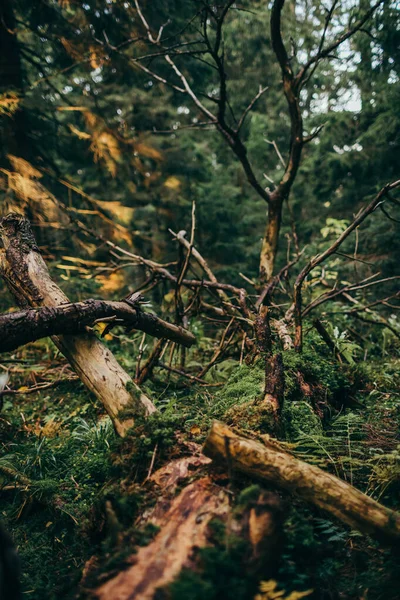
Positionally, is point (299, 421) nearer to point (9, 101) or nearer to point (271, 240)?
point (271, 240)

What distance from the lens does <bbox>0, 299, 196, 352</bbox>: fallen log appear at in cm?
224

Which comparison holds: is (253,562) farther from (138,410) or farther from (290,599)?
(138,410)

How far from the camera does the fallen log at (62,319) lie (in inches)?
88.4

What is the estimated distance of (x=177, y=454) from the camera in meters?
2.06

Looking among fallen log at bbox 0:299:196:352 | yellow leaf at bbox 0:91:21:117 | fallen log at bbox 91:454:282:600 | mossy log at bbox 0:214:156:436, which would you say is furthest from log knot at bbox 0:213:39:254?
yellow leaf at bbox 0:91:21:117

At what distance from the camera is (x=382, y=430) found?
2736 mm

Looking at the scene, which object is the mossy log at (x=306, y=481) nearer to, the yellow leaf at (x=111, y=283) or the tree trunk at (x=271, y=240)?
the tree trunk at (x=271, y=240)

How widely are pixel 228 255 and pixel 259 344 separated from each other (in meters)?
8.35

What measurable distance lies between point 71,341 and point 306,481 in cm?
195

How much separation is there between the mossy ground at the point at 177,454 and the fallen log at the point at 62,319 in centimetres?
85

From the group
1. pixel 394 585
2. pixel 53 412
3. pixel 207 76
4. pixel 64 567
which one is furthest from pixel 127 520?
pixel 207 76

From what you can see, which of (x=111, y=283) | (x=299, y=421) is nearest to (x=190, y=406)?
(x=299, y=421)

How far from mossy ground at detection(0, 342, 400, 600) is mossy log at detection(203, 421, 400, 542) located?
0.12 m

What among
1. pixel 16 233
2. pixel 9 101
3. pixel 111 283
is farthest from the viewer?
pixel 111 283
